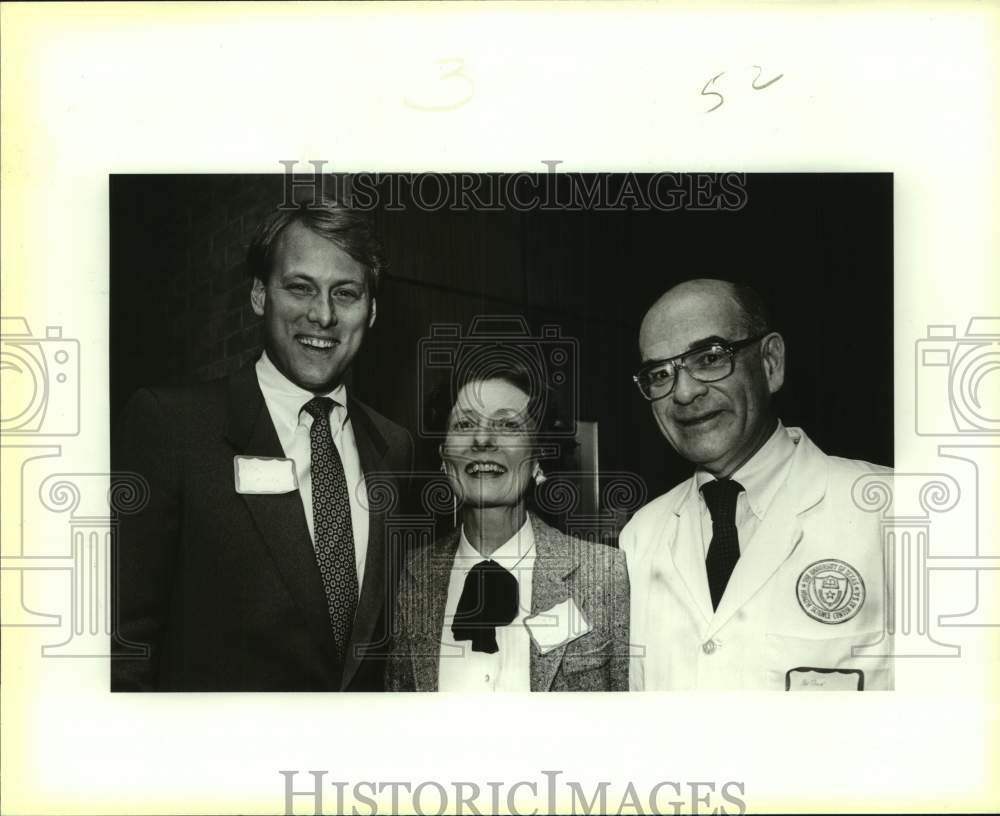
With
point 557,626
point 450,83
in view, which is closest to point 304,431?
point 557,626

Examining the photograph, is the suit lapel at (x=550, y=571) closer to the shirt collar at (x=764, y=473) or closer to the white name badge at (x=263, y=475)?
the shirt collar at (x=764, y=473)

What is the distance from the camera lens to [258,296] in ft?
12.1

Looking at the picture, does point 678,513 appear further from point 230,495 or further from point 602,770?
point 230,495

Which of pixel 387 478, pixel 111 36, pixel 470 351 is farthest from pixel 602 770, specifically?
pixel 111 36

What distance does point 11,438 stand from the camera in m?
3.73

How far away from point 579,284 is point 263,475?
1176 mm

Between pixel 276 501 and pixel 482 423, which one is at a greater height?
pixel 482 423

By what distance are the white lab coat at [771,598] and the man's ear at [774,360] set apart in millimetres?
160

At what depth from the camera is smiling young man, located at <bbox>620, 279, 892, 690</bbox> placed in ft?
12.0

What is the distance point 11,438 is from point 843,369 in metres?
2.70

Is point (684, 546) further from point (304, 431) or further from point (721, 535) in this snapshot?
point (304, 431)

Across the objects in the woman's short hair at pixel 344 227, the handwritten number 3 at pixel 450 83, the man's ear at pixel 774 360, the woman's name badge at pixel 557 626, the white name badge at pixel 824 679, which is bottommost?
the white name badge at pixel 824 679

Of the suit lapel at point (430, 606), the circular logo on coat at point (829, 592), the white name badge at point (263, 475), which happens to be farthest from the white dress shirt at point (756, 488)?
the white name badge at point (263, 475)

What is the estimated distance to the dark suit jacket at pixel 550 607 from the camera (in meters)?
3.65
